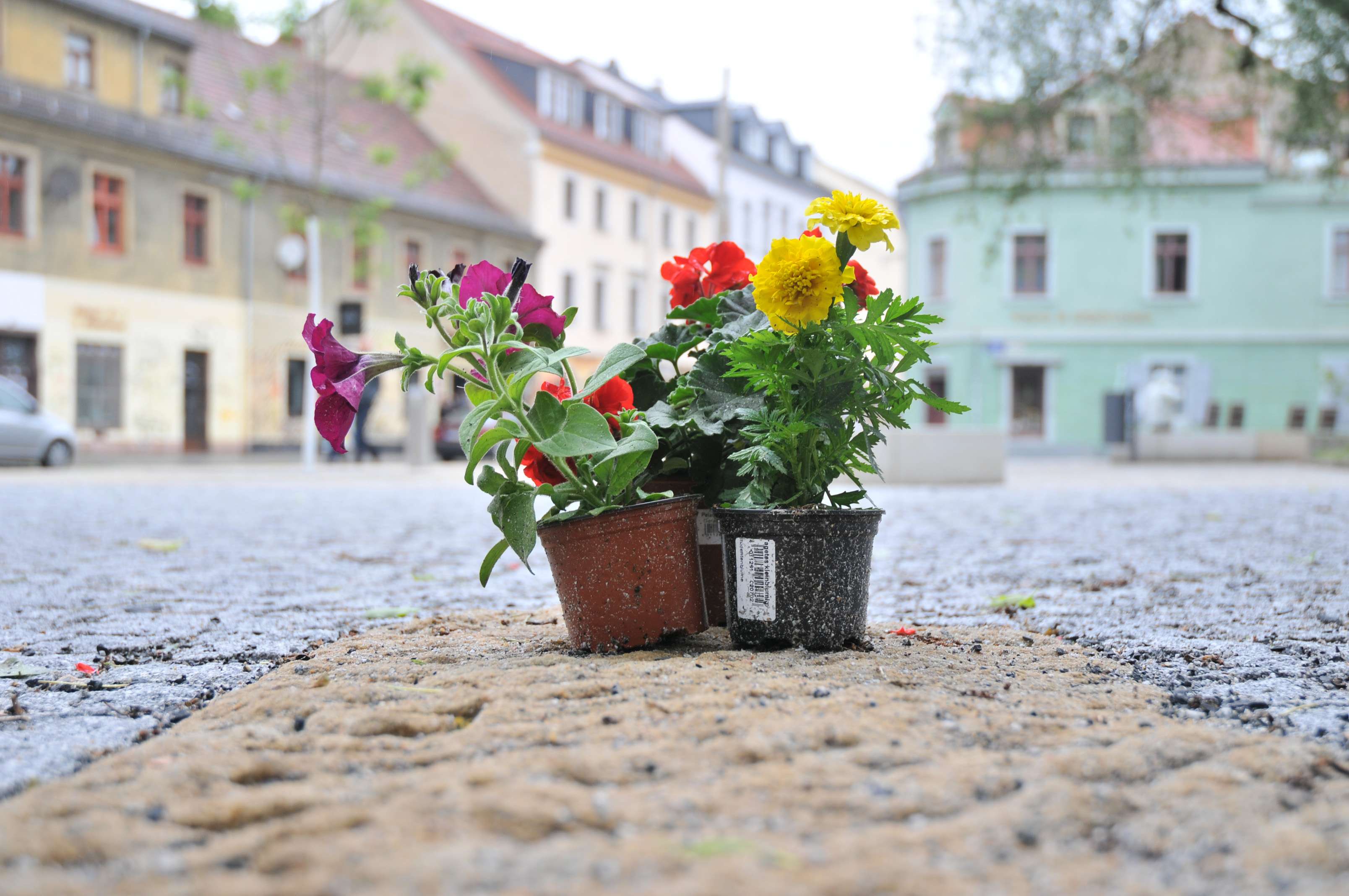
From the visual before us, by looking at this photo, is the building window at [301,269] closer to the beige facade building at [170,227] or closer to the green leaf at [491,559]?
the beige facade building at [170,227]

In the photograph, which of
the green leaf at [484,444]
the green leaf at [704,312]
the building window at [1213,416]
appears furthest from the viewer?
the building window at [1213,416]

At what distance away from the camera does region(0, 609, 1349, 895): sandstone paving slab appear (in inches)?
56.5

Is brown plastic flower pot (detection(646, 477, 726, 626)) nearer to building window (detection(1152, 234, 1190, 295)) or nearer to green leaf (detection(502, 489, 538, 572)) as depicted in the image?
green leaf (detection(502, 489, 538, 572))

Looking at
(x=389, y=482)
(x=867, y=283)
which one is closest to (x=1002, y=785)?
(x=867, y=283)

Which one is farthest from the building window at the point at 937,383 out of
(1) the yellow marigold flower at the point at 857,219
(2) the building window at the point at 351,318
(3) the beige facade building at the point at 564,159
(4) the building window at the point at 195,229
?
(1) the yellow marigold flower at the point at 857,219

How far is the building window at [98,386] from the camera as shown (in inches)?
813

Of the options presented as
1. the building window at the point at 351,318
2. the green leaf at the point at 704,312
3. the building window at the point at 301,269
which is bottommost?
the green leaf at the point at 704,312

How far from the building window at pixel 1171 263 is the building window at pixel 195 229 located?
2096cm

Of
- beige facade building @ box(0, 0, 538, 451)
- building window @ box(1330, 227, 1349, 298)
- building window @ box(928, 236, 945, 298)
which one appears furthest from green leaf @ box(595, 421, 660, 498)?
building window @ box(1330, 227, 1349, 298)

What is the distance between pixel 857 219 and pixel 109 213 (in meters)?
21.3

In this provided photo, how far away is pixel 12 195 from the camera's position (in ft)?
64.7

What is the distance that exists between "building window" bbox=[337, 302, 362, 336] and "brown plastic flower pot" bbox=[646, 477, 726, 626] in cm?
1340

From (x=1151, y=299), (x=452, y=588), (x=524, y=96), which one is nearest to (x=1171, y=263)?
(x=1151, y=299)

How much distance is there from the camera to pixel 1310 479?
14.2 m
